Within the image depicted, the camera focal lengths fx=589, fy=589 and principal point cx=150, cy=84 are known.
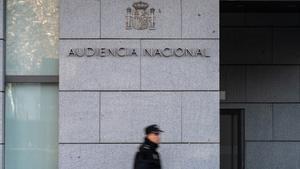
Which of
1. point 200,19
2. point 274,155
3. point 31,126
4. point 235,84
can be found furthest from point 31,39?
point 274,155

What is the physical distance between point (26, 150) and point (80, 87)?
1724mm

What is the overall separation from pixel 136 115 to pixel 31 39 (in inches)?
101

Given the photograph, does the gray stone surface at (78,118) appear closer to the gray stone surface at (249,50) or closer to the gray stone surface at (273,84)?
the gray stone surface at (249,50)

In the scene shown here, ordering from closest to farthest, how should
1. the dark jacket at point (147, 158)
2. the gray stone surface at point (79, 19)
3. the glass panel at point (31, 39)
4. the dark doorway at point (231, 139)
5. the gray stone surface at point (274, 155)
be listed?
the dark jacket at point (147, 158), the gray stone surface at point (79, 19), the glass panel at point (31, 39), the gray stone surface at point (274, 155), the dark doorway at point (231, 139)

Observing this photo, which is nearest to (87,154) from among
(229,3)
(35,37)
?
(35,37)

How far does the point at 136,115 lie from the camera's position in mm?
10828

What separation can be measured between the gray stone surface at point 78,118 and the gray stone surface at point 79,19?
115 centimetres

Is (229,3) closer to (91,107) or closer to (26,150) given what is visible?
(91,107)

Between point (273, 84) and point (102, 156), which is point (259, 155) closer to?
point (273, 84)

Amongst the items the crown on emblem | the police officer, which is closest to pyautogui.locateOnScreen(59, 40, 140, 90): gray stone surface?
the crown on emblem

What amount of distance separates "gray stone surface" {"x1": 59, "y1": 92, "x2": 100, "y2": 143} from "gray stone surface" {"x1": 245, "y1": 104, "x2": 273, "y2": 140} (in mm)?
5189

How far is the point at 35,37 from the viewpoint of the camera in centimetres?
1142

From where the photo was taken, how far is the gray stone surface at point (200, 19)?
432 inches

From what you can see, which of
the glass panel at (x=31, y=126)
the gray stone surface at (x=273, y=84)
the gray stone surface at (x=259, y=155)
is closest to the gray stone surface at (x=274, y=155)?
the gray stone surface at (x=259, y=155)
